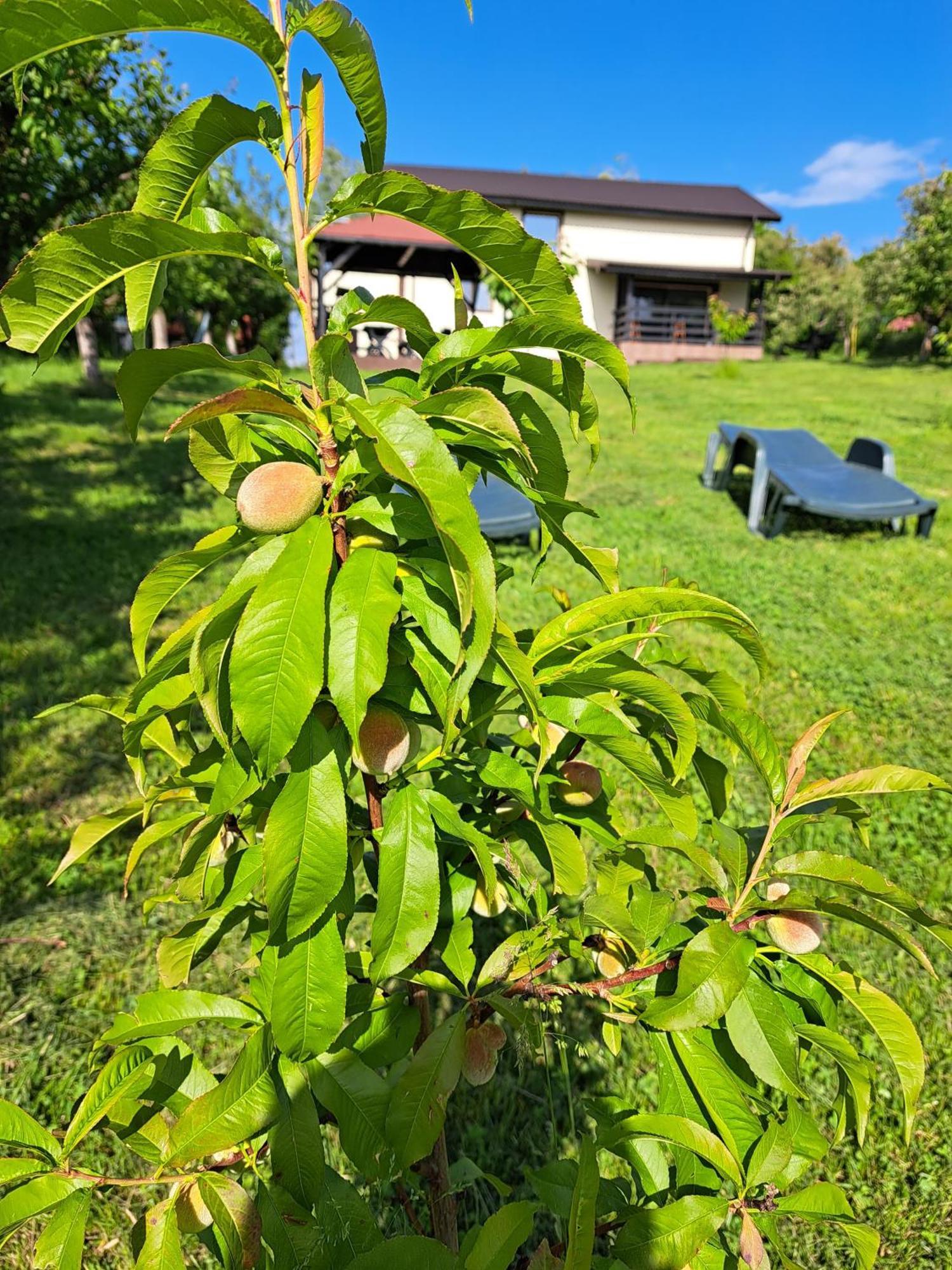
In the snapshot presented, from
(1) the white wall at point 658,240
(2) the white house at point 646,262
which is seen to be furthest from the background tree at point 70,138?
(1) the white wall at point 658,240

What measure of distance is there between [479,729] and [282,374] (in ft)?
1.49

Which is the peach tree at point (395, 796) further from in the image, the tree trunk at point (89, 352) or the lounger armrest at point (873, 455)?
the tree trunk at point (89, 352)

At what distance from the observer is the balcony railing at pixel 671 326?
25.3 meters

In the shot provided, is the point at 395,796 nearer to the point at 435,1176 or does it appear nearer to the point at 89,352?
the point at 435,1176

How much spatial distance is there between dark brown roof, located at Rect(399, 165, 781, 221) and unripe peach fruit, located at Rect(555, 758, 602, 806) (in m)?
26.0

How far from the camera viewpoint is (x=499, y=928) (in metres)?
2.64

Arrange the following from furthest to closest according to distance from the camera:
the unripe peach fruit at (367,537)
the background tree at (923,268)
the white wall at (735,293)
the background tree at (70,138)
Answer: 1. the white wall at (735,293)
2. the background tree at (923,268)
3. the background tree at (70,138)
4. the unripe peach fruit at (367,537)

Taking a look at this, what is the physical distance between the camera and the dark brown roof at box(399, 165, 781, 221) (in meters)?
25.3

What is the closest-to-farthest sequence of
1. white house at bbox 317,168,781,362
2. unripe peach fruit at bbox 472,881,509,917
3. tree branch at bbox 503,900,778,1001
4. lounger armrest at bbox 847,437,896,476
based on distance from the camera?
tree branch at bbox 503,900,778,1001 → unripe peach fruit at bbox 472,881,509,917 → lounger armrest at bbox 847,437,896,476 → white house at bbox 317,168,781,362

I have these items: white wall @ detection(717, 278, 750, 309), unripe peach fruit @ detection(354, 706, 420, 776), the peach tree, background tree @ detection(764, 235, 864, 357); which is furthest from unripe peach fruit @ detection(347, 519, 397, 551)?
background tree @ detection(764, 235, 864, 357)

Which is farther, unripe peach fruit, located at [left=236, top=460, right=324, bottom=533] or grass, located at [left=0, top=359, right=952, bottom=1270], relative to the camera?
grass, located at [left=0, top=359, right=952, bottom=1270]

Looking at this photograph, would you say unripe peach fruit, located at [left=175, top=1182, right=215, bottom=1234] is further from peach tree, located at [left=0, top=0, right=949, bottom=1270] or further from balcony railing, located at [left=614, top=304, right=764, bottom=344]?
balcony railing, located at [left=614, top=304, right=764, bottom=344]

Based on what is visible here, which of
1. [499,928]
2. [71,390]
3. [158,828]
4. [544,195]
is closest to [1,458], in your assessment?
[71,390]

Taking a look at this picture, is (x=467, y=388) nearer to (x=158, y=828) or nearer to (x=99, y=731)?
(x=158, y=828)
